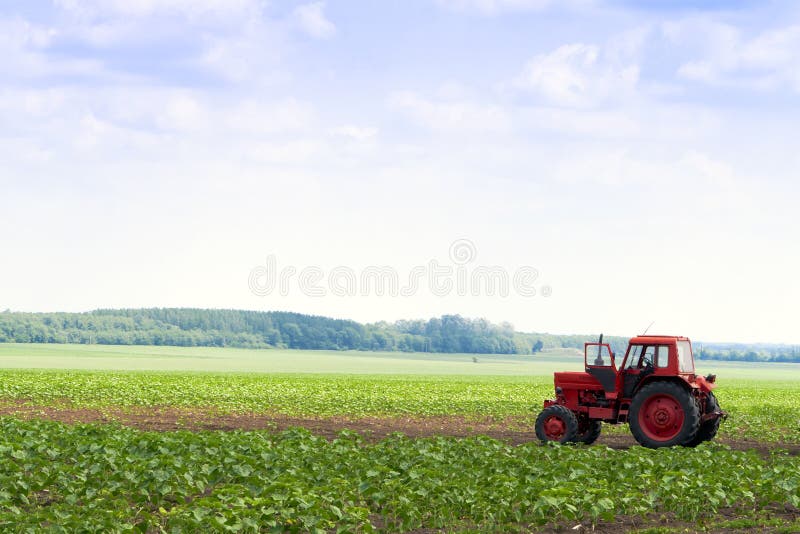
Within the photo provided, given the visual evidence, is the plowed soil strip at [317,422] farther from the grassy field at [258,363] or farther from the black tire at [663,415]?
the grassy field at [258,363]

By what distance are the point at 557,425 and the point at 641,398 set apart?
206 centimetres

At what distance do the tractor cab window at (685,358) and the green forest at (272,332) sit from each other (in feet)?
471

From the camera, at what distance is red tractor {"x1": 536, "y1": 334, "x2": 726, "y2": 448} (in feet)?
62.1

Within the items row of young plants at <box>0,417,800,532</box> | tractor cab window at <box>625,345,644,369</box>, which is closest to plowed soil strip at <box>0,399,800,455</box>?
tractor cab window at <box>625,345,644,369</box>

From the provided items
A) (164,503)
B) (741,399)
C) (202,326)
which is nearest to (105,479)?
(164,503)

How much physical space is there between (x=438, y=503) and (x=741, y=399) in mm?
35874

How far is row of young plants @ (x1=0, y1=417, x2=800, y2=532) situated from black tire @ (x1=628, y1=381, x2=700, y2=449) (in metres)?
1.84

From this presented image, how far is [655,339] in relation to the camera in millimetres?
19344

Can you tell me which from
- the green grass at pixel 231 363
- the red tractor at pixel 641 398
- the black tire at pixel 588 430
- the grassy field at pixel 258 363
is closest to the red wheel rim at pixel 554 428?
the red tractor at pixel 641 398

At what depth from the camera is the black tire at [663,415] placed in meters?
18.7

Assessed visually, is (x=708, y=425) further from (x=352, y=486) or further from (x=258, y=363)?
(x=258, y=363)

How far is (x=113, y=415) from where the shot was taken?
1113 inches

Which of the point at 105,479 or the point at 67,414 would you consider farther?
the point at 67,414

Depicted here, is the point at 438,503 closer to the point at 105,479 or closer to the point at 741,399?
the point at 105,479
